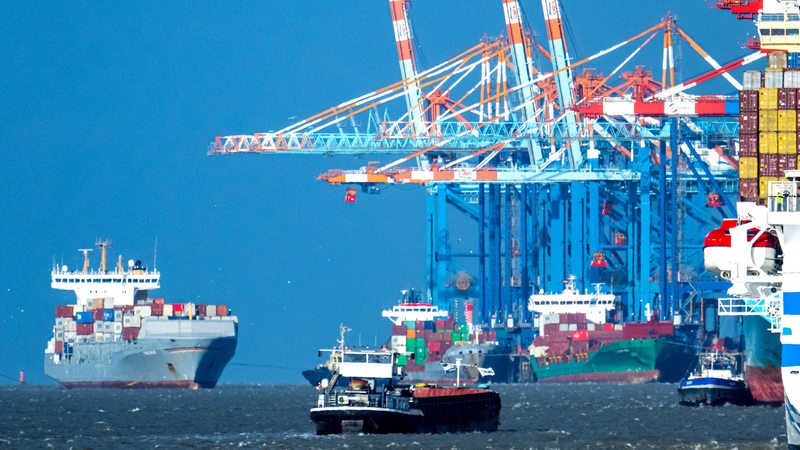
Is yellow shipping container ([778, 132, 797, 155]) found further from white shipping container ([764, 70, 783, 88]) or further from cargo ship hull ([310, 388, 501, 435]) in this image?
cargo ship hull ([310, 388, 501, 435])

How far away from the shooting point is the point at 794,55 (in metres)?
68.6

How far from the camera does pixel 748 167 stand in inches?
2457

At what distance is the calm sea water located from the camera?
5906 cm

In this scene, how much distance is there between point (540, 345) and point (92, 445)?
284 ft

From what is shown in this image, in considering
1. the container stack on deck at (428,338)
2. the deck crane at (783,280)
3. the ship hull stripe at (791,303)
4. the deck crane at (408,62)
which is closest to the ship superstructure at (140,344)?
the container stack on deck at (428,338)

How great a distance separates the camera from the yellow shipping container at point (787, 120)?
6131 centimetres

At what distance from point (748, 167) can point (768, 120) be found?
159cm

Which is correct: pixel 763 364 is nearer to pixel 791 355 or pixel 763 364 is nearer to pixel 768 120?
pixel 768 120

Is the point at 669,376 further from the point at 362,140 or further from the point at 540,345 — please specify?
the point at 362,140

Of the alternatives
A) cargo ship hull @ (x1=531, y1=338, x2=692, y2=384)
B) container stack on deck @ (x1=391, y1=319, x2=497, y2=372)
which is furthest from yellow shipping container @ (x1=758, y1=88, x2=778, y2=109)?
container stack on deck @ (x1=391, y1=319, x2=497, y2=372)

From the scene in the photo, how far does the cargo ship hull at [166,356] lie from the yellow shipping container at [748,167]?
77810 millimetres

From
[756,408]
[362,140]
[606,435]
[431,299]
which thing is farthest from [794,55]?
[431,299]

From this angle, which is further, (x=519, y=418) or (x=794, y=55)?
(x=519, y=418)

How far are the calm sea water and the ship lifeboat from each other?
26.0ft
